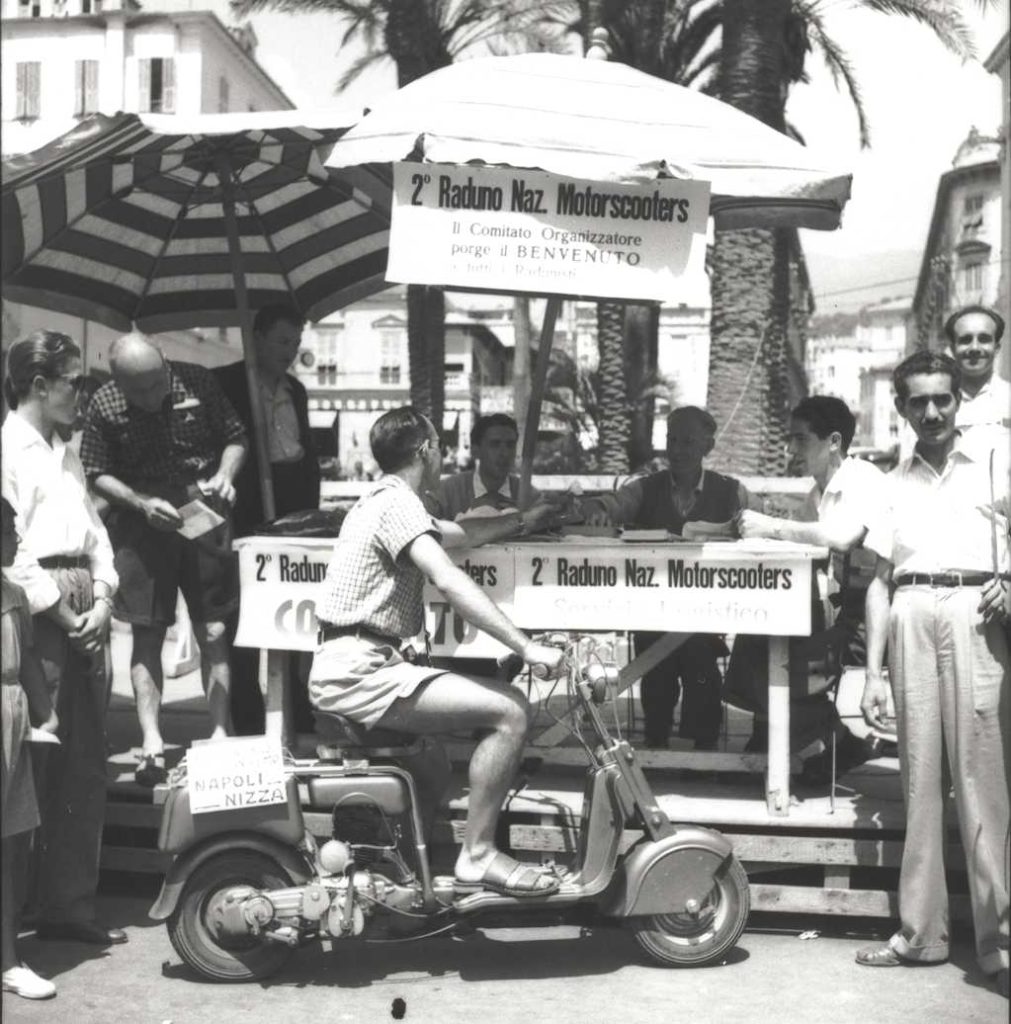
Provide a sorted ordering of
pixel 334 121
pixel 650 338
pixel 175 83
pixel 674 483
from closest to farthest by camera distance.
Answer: pixel 334 121, pixel 674 483, pixel 650 338, pixel 175 83

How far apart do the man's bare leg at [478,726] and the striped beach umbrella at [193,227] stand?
88.4 inches

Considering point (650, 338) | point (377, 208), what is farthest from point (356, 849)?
point (650, 338)

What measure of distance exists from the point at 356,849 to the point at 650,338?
23142 mm

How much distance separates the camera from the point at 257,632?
614 centimetres

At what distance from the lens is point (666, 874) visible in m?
5.24

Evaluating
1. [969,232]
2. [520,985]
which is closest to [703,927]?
[520,985]

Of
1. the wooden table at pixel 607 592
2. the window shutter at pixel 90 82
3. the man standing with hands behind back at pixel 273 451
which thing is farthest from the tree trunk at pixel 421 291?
the window shutter at pixel 90 82

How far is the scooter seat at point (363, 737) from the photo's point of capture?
5.33 m

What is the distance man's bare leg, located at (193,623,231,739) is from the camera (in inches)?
260

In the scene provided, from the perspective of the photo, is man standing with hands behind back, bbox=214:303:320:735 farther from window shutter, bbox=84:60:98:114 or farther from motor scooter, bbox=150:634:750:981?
window shutter, bbox=84:60:98:114

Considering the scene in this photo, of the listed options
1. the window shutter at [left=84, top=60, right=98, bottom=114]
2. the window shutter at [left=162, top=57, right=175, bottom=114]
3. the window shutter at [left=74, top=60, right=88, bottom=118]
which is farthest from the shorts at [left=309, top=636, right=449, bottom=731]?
the window shutter at [left=74, top=60, right=88, bottom=118]

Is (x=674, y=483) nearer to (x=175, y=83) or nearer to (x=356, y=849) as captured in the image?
(x=356, y=849)

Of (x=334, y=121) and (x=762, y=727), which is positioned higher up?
(x=334, y=121)

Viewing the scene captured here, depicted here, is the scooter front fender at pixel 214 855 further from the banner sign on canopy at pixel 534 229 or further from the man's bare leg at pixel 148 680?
the banner sign on canopy at pixel 534 229
